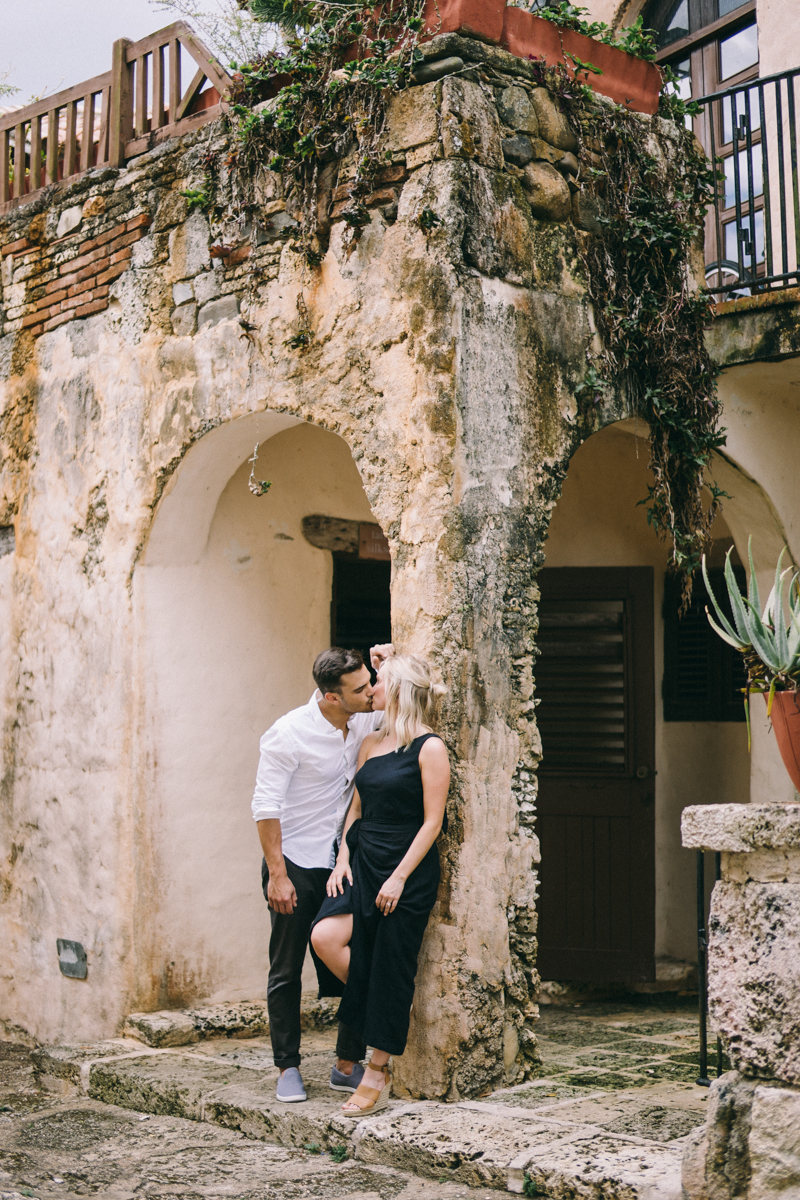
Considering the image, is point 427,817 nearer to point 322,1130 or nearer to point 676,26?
point 322,1130

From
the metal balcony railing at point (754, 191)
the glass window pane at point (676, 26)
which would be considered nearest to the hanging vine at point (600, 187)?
the metal balcony railing at point (754, 191)

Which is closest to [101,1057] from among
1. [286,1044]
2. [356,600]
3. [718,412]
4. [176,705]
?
[286,1044]

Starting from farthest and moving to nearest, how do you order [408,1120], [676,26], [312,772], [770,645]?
[676,26] < [312,772] < [408,1120] < [770,645]

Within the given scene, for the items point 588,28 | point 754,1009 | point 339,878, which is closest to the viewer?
point 754,1009

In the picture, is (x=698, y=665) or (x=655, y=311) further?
(x=698, y=665)

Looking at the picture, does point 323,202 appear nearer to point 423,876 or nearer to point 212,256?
point 212,256

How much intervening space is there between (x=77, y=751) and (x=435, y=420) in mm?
2817

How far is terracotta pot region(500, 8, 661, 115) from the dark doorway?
2.62 metres

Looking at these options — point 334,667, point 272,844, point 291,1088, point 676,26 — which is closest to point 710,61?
point 676,26

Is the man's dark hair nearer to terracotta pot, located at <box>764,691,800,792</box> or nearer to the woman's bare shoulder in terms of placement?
the woman's bare shoulder

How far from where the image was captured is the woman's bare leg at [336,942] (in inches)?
181

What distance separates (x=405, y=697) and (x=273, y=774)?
2.22ft

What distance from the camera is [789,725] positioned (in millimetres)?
3463

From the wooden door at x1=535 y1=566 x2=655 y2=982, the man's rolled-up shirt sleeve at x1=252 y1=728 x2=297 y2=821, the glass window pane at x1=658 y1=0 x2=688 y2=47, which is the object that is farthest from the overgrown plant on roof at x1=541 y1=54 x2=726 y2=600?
the glass window pane at x1=658 y1=0 x2=688 y2=47
